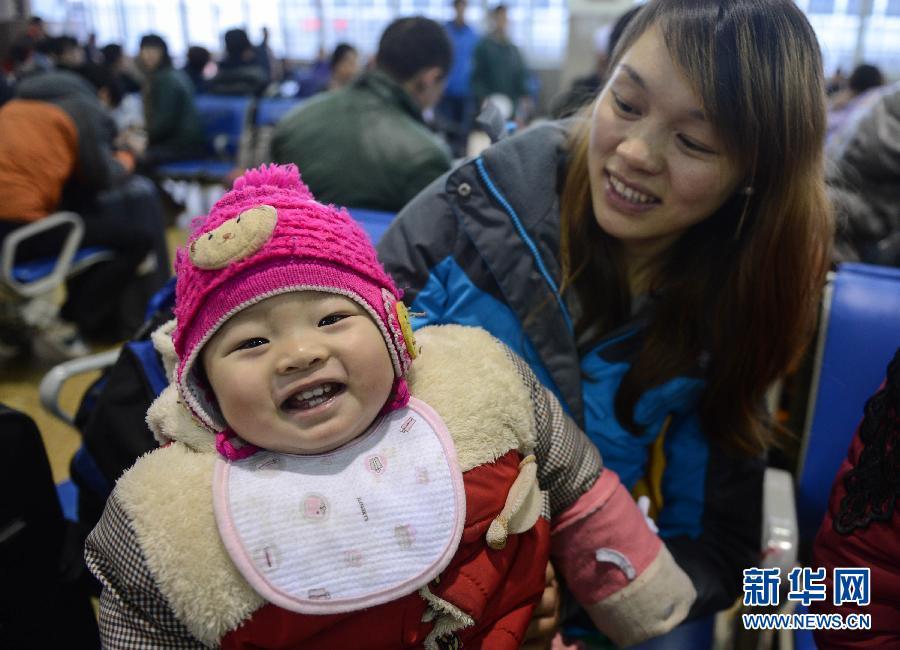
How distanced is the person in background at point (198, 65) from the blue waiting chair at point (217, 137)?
1.54 meters

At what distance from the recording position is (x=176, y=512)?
2.49 ft

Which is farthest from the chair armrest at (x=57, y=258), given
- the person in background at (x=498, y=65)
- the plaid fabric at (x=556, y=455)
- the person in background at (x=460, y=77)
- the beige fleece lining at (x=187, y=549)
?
the person in background at (x=460, y=77)

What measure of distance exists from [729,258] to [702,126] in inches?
11.2

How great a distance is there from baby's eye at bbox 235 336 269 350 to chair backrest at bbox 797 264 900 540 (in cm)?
111

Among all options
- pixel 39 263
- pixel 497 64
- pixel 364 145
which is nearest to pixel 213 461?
A: pixel 364 145

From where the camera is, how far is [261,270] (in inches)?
30.5

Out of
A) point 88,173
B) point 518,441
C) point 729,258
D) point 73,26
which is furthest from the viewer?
point 73,26

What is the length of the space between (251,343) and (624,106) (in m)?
0.68

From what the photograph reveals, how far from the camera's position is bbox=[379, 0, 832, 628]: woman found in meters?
0.99

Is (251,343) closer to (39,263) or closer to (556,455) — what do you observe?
(556,455)

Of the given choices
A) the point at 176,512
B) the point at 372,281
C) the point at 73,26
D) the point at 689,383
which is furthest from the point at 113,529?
the point at 73,26

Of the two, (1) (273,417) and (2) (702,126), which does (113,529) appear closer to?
(1) (273,417)

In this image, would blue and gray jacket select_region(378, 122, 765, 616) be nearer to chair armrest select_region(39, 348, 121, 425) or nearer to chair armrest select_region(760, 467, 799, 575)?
A: chair armrest select_region(760, 467, 799, 575)

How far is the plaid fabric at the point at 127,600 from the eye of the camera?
0.75 meters
